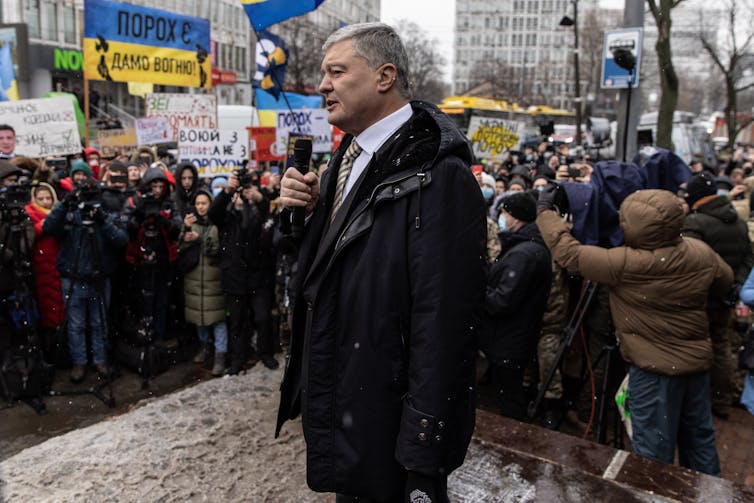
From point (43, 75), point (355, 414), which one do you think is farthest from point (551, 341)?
point (43, 75)

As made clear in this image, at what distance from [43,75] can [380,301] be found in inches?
1461

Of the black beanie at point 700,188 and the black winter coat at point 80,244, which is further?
the black winter coat at point 80,244

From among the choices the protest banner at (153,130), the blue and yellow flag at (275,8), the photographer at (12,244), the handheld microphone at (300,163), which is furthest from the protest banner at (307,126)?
the handheld microphone at (300,163)

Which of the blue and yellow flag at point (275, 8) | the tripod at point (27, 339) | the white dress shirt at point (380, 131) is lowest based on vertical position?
the tripod at point (27, 339)

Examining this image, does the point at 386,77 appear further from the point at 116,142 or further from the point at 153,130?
the point at 116,142

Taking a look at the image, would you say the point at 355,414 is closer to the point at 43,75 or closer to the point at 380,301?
the point at 380,301

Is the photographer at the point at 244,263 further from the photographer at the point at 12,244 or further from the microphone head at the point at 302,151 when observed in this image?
the microphone head at the point at 302,151

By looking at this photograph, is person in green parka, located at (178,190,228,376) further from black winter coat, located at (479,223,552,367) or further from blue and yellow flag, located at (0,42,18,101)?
blue and yellow flag, located at (0,42,18,101)

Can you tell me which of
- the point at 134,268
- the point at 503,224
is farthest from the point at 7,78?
the point at 503,224

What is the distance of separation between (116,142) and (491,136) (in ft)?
23.6

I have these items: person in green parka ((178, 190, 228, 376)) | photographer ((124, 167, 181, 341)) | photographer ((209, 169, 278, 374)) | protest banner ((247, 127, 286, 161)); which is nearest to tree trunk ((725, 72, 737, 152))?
protest banner ((247, 127, 286, 161))

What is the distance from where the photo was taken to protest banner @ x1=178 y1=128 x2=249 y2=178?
339 inches

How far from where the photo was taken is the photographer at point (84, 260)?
546 centimetres

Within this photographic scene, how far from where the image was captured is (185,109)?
9891 mm
